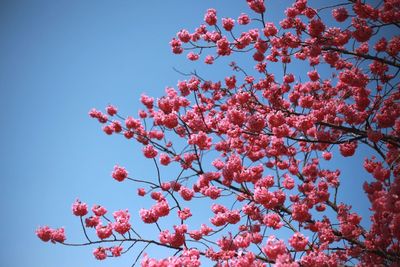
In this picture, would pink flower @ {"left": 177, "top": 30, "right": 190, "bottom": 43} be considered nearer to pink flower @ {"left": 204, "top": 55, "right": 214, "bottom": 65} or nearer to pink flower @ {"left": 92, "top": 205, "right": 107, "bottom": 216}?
pink flower @ {"left": 204, "top": 55, "right": 214, "bottom": 65}

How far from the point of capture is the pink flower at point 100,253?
6285mm

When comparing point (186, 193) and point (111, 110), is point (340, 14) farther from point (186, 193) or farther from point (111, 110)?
point (111, 110)

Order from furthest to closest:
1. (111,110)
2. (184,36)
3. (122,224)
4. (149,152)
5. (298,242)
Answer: (111,110) < (184,36) < (149,152) < (122,224) < (298,242)

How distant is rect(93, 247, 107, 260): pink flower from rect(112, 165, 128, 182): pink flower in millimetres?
1850

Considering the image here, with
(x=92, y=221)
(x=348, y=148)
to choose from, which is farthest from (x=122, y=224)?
(x=348, y=148)

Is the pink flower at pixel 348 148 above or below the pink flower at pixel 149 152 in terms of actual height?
below

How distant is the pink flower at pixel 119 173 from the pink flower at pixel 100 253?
6.07 feet

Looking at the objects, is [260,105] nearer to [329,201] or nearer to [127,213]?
[329,201]

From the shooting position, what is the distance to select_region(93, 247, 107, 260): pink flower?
629cm

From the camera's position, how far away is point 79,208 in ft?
21.9

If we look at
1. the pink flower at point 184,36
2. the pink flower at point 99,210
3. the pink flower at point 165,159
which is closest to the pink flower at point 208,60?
the pink flower at point 184,36

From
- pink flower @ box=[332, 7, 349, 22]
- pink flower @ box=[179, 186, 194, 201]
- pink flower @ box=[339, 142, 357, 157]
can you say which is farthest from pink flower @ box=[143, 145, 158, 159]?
pink flower @ box=[332, 7, 349, 22]

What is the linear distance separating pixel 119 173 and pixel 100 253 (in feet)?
6.74

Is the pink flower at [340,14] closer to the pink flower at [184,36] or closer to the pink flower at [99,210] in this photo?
the pink flower at [184,36]
